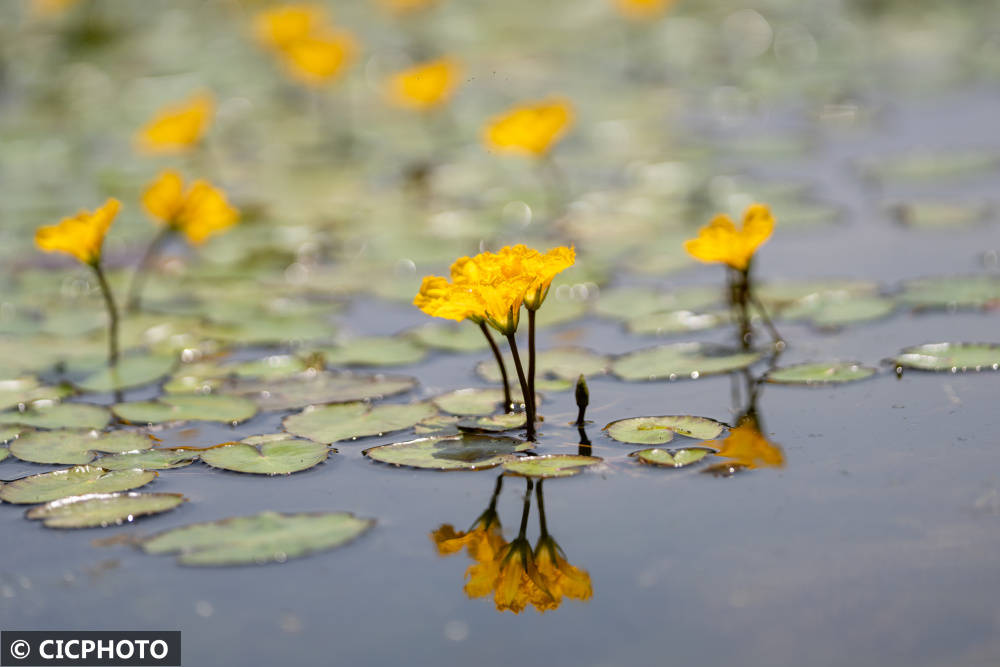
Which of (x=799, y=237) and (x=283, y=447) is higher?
(x=799, y=237)

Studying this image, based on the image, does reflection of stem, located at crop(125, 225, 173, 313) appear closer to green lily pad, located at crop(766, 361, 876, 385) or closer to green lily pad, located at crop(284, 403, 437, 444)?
green lily pad, located at crop(284, 403, 437, 444)

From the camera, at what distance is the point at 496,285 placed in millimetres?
1758

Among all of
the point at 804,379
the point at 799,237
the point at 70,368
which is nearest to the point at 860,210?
the point at 799,237

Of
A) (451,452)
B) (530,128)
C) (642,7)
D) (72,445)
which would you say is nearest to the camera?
(451,452)

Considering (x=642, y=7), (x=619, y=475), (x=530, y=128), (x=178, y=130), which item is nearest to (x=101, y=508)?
(x=619, y=475)

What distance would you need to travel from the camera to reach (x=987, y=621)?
4.42 feet

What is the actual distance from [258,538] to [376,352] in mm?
787

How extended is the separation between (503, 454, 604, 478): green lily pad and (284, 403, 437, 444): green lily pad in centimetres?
27

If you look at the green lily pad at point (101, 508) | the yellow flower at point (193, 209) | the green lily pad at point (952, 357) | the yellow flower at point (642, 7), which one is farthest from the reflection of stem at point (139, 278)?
the yellow flower at point (642, 7)

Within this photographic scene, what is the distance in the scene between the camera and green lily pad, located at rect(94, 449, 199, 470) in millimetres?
1878

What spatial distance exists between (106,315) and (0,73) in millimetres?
3116

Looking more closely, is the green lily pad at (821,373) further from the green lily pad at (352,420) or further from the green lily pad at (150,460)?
the green lily pad at (150,460)

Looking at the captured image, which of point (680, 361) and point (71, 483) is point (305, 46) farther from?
point (71, 483)

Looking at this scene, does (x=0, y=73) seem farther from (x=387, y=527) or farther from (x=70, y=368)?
(x=387, y=527)
